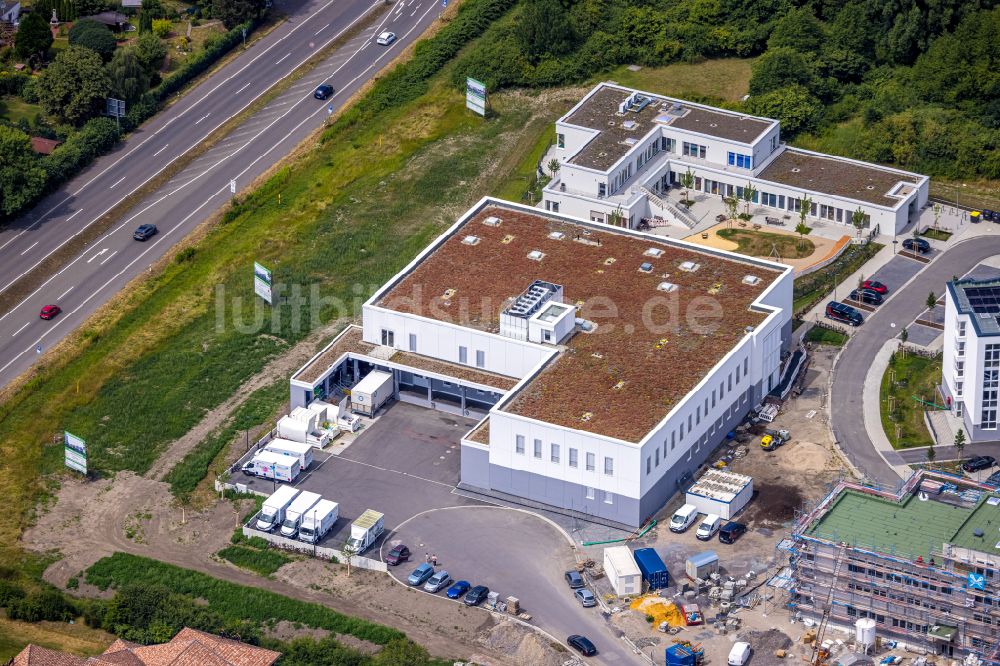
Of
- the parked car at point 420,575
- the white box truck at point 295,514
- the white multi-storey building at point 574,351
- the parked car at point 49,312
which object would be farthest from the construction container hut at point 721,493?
the parked car at point 49,312

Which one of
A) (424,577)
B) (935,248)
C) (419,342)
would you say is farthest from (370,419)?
(935,248)

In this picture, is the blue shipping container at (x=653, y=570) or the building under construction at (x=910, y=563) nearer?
the building under construction at (x=910, y=563)

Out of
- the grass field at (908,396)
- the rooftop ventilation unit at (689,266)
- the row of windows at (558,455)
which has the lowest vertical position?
the grass field at (908,396)

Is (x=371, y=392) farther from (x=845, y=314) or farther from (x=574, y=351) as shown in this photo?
(x=845, y=314)

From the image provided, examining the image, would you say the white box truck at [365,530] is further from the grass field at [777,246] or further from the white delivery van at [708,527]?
the grass field at [777,246]

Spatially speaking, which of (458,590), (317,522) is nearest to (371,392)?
(317,522)

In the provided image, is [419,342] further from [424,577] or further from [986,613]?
[986,613]
